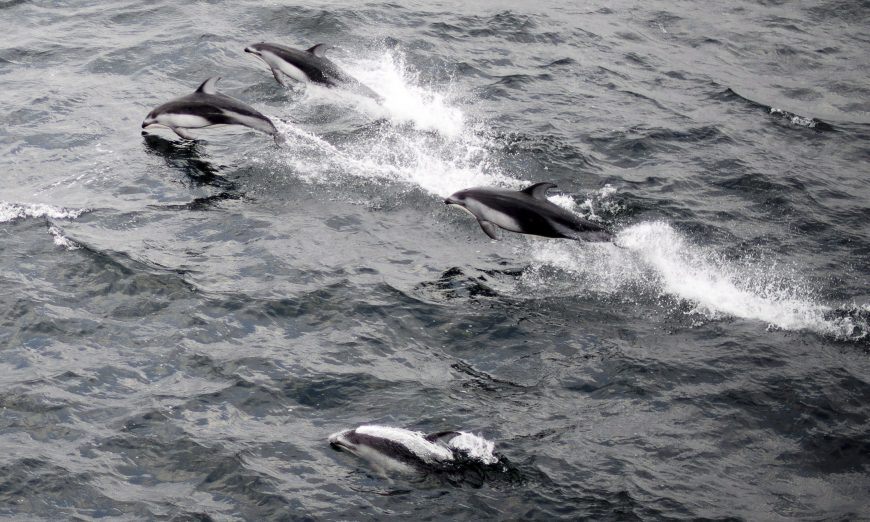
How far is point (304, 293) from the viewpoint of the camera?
12.1m

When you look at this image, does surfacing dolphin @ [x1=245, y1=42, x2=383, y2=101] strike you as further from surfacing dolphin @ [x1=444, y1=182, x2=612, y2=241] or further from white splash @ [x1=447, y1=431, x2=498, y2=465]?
white splash @ [x1=447, y1=431, x2=498, y2=465]

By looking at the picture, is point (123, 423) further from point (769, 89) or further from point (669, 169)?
point (769, 89)

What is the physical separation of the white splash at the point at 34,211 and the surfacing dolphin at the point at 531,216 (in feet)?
19.9

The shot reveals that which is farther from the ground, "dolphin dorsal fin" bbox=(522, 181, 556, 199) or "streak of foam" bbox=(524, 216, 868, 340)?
"dolphin dorsal fin" bbox=(522, 181, 556, 199)

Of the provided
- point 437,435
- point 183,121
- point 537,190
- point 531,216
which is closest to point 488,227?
point 531,216

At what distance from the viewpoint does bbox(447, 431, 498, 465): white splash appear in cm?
949

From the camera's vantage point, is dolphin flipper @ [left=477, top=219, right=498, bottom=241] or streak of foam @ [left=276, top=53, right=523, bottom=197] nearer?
dolphin flipper @ [left=477, top=219, right=498, bottom=241]

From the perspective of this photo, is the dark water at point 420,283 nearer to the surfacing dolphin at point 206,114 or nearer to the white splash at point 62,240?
the white splash at point 62,240

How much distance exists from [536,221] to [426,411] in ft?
11.3

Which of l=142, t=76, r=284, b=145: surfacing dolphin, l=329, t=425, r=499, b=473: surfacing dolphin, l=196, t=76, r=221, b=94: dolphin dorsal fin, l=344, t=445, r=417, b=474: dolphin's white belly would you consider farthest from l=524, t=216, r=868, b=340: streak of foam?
l=196, t=76, r=221, b=94: dolphin dorsal fin

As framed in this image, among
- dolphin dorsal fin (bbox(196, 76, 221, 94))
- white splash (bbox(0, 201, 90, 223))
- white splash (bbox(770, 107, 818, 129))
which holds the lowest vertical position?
white splash (bbox(0, 201, 90, 223))

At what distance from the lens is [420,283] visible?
494 inches

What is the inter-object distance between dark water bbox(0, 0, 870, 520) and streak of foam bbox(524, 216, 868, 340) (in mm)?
47

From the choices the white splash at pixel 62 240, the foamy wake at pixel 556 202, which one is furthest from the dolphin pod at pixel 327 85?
the white splash at pixel 62 240
